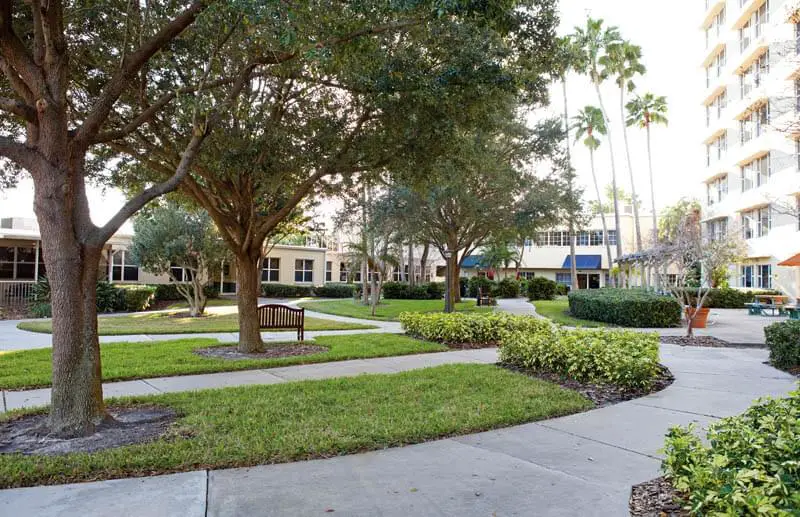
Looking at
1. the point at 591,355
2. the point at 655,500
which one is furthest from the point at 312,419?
the point at 591,355

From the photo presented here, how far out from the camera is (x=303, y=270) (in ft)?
133

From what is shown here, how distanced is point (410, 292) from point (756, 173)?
20.8 m

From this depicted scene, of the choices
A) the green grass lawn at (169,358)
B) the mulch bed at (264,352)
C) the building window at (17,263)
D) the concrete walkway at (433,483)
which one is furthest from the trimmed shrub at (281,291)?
the concrete walkway at (433,483)

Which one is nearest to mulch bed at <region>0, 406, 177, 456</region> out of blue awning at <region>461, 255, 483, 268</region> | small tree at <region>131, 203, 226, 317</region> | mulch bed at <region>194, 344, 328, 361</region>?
mulch bed at <region>194, 344, 328, 361</region>

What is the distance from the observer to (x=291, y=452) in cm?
461

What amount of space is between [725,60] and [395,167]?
33.5 meters

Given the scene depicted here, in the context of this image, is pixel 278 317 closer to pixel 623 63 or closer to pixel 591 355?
pixel 591 355

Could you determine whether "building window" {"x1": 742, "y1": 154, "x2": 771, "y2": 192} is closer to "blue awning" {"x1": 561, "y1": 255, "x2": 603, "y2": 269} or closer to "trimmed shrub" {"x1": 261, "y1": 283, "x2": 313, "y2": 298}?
"blue awning" {"x1": 561, "y1": 255, "x2": 603, "y2": 269}

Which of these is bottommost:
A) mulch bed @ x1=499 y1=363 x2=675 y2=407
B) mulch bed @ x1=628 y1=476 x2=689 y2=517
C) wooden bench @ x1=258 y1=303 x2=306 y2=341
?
mulch bed @ x1=499 y1=363 x2=675 y2=407

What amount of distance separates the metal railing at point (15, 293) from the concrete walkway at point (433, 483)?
21.8 m

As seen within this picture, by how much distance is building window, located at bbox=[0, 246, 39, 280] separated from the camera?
80.6ft

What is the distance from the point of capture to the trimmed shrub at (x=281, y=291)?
1406 inches

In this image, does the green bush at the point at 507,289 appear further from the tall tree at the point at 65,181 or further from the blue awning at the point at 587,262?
the tall tree at the point at 65,181

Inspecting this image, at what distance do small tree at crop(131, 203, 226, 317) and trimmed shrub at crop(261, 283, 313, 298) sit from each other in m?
13.5
